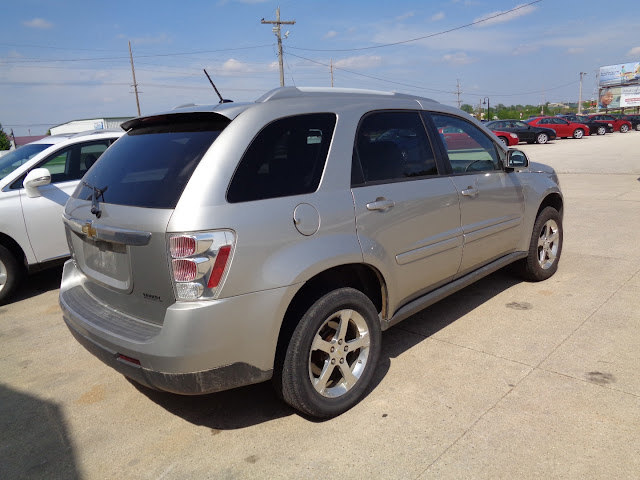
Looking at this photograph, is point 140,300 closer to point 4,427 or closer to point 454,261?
point 4,427

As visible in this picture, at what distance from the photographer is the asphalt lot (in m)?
2.53

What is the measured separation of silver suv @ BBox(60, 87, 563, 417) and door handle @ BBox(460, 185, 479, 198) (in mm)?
69

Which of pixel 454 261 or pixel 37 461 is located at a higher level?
pixel 454 261

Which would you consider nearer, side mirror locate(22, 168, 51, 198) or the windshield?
side mirror locate(22, 168, 51, 198)

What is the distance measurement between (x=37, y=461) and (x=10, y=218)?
3284 millimetres

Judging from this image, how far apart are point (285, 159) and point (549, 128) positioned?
31701mm

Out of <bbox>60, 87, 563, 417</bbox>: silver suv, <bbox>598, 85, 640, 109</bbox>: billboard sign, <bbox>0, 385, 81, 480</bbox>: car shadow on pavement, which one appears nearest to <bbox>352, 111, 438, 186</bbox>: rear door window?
<bbox>60, 87, 563, 417</bbox>: silver suv

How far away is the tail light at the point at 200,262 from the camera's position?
235 centimetres

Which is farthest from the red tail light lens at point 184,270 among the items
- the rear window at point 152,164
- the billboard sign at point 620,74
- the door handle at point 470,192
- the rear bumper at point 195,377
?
the billboard sign at point 620,74

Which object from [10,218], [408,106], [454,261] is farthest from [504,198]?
[10,218]

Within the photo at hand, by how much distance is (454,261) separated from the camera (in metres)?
3.78

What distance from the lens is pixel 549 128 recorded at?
30.4m

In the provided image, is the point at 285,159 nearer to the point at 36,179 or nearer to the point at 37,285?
the point at 36,179

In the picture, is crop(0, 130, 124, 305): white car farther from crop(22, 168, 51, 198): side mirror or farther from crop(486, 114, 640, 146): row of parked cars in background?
crop(486, 114, 640, 146): row of parked cars in background
